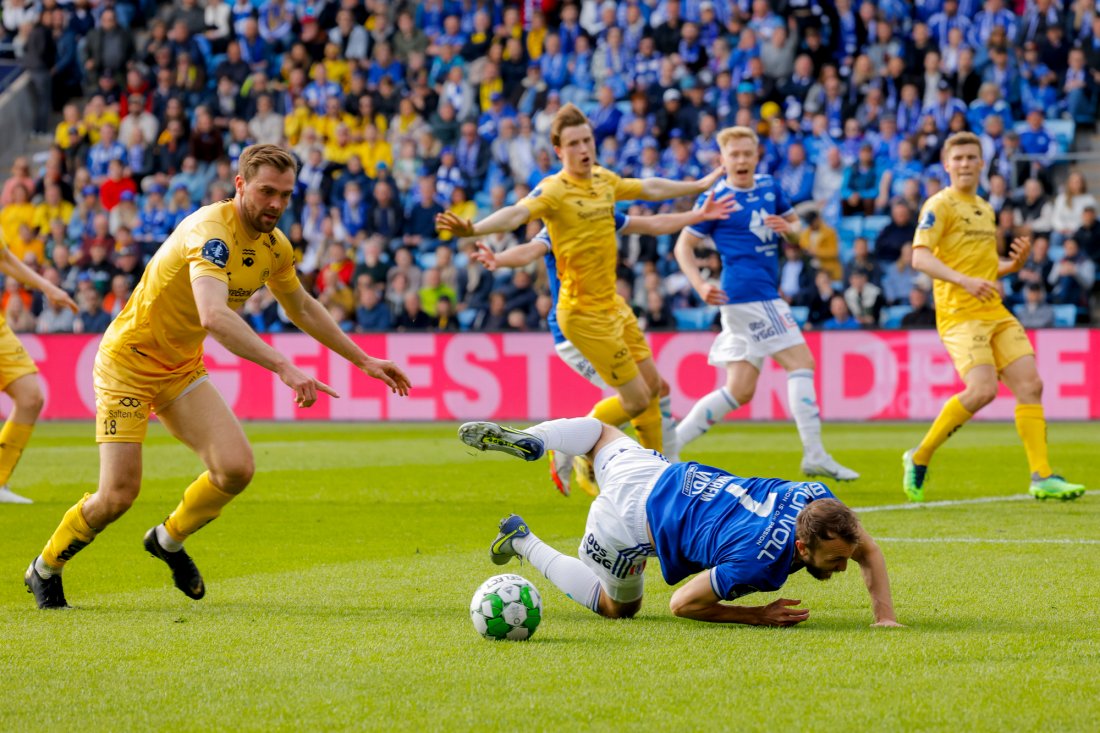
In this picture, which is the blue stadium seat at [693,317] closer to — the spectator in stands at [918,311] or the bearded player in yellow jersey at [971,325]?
the spectator in stands at [918,311]

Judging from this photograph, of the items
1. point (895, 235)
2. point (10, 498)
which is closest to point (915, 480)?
point (10, 498)

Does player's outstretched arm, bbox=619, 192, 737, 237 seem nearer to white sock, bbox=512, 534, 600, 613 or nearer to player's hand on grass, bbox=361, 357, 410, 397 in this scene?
player's hand on grass, bbox=361, 357, 410, 397

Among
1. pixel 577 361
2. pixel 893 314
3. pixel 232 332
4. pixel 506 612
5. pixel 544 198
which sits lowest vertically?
pixel 893 314

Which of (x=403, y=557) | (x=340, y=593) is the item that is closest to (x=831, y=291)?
(x=403, y=557)

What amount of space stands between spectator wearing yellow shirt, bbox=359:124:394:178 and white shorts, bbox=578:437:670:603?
17588 mm

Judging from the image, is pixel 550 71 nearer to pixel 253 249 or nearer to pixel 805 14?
pixel 805 14

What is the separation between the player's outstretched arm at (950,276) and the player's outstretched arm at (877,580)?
14.7ft

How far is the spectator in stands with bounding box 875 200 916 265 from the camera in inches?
757

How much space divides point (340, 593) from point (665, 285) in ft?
44.4

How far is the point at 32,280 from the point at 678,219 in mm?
4584

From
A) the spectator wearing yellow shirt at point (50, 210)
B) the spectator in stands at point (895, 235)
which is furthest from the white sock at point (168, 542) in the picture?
the spectator wearing yellow shirt at point (50, 210)

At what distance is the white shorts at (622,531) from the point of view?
5820mm

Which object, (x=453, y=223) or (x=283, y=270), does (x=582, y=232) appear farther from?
(x=283, y=270)

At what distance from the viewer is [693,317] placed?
1981 cm
